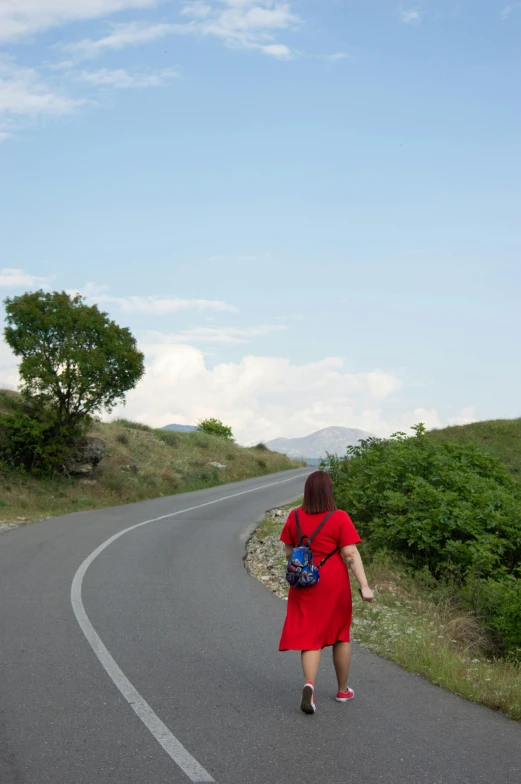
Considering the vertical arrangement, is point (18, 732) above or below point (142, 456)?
below

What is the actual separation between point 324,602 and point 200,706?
1.28m

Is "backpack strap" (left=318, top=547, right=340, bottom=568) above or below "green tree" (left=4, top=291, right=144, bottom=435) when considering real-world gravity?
below

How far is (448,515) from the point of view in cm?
1297

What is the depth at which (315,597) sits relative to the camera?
19.5 feet

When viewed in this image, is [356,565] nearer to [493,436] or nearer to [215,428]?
[493,436]

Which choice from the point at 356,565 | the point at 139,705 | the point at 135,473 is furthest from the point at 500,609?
the point at 135,473

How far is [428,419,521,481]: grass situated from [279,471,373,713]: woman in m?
27.9

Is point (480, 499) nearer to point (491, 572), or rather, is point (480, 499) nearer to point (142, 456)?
point (491, 572)

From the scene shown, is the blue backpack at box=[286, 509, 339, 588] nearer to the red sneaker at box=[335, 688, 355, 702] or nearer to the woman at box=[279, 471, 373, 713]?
the woman at box=[279, 471, 373, 713]

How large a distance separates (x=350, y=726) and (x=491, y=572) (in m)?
7.16

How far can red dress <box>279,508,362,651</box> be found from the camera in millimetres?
5902

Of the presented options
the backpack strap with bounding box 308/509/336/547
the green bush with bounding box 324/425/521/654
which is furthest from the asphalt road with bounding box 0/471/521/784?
the green bush with bounding box 324/425/521/654

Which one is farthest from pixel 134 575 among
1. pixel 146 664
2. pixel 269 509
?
pixel 269 509

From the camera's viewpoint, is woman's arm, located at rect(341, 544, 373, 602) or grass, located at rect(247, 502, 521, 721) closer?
woman's arm, located at rect(341, 544, 373, 602)
